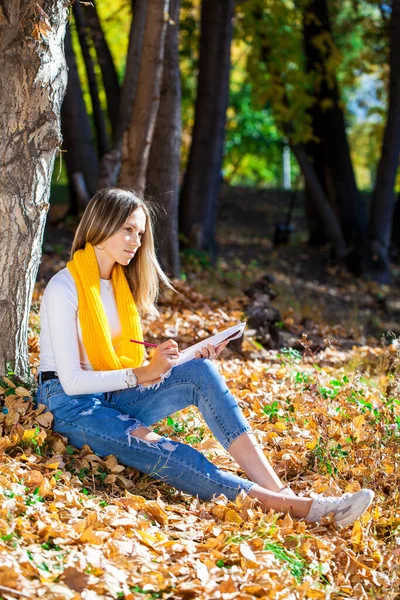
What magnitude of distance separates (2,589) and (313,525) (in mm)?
1561

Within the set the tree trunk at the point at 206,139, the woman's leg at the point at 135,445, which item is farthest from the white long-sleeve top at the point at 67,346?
the tree trunk at the point at 206,139

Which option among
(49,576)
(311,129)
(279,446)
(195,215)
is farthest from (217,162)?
(49,576)

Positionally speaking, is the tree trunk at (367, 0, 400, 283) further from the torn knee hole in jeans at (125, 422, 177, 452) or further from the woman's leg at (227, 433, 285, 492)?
the torn knee hole in jeans at (125, 422, 177, 452)

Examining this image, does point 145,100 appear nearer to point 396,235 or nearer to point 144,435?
point 144,435

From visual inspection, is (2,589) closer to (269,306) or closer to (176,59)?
(269,306)

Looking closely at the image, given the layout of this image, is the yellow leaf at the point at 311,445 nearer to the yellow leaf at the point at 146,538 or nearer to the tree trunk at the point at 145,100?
the yellow leaf at the point at 146,538

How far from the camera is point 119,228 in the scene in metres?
4.09

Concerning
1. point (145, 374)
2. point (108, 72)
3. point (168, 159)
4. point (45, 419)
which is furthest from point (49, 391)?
point (108, 72)

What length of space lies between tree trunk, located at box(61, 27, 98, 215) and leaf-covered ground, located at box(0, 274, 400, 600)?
22.9 ft

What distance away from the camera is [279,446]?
4.55 meters

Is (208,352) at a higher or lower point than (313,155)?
lower

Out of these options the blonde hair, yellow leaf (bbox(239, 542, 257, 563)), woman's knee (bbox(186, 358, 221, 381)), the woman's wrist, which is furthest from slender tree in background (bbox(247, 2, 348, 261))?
yellow leaf (bbox(239, 542, 257, 563))

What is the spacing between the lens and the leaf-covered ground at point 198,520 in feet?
9.81

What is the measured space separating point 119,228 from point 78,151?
313 inches
